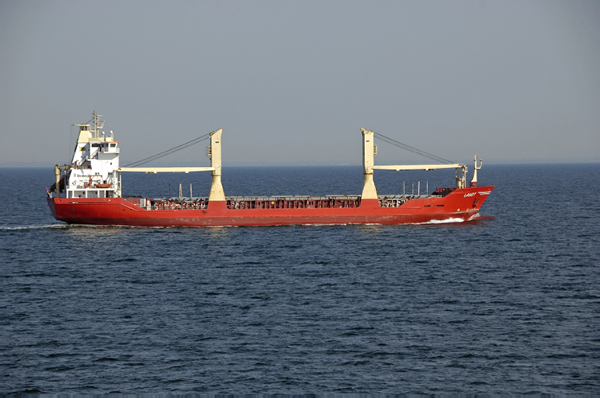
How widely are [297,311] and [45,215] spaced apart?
60.8m

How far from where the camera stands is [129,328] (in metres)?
34.6

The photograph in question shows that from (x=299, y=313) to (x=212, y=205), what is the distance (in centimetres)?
3398

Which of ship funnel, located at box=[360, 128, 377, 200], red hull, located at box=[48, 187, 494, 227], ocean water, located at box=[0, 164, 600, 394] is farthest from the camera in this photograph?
ship funnel, located at box=[360, 128, 377, 200]

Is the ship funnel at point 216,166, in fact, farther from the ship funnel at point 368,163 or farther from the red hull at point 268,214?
the ship funnel at point 368,163

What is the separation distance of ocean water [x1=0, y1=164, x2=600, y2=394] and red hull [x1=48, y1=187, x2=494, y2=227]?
3.11 m

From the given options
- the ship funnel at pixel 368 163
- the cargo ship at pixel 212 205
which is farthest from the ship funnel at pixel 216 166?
the ship funnel at pixel 368 163

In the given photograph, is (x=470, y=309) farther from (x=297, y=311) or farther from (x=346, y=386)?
(x=346, y=386)

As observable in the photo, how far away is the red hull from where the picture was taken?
67438 millimetres

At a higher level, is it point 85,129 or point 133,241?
point 85,129

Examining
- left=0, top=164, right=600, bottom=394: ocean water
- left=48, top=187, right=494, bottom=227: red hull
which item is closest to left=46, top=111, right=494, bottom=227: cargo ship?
left=48, top=187, right=494, bottom=227: red hull

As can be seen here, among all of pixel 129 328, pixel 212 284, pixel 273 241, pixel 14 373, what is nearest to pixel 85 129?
pixel 273 241

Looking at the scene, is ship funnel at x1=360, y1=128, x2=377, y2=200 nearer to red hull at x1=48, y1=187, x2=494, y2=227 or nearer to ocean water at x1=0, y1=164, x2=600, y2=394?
red hull at x1=48, y1=187, x2=494, y2=227

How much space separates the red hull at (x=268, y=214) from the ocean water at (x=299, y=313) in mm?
3108

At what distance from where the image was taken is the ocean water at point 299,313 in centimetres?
2839
